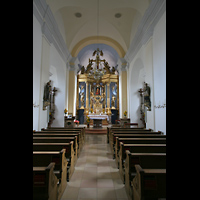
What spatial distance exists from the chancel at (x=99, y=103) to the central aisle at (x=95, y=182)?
0.02 m

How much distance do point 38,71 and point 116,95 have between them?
37.8ft

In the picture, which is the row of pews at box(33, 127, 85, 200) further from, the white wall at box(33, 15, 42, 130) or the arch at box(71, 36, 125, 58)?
the arch at box(71, 36, 125, 58)

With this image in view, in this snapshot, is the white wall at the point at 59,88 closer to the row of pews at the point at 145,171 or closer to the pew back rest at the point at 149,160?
the row of pews at the point at 145,171

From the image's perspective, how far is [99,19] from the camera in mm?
10555

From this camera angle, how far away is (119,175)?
362cm

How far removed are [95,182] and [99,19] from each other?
Result: 33.4 ft

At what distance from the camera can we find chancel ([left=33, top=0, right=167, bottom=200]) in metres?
2.61

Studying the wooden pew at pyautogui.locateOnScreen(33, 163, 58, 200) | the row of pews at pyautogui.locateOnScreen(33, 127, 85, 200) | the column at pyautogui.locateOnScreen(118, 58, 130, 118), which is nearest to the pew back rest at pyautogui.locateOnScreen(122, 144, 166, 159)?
the row of pews at pyautogui.locateOnScreen(33, 127, 85, 200)

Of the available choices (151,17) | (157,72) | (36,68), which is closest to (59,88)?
(36,68)

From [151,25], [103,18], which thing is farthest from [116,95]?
[151,25]

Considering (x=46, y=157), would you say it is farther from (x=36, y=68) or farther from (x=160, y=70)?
(x=160, y=70)
